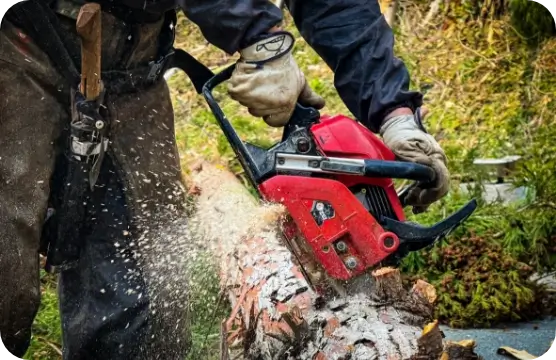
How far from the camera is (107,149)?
3.06 m

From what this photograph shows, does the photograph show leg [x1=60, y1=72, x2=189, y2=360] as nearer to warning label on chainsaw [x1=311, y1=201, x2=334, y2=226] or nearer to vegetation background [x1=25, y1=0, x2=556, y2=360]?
vegetation background [x1=25, y1=0, x2=556, y2=360]

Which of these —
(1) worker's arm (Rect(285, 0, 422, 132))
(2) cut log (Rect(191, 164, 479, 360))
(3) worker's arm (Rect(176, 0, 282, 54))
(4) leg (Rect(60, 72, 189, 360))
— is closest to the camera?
(2) cut log (Rect(191, 164, 479, 360))

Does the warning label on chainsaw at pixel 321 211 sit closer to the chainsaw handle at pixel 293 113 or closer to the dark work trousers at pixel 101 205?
the chainsaw handle at pixel 293 113

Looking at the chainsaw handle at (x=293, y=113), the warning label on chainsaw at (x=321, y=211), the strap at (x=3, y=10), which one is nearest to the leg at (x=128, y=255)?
the chainsaw handle at (x=293, y=113)

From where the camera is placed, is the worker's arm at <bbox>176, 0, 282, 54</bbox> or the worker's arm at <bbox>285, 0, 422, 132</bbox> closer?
the worker's arm at <bbox>176, 0, 282, 54</bbox>

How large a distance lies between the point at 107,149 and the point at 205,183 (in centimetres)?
115

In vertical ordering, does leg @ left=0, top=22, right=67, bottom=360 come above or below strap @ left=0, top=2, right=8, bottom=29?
below

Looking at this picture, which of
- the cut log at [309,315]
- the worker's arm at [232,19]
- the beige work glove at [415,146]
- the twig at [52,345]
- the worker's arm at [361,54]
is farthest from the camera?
the twig at [52,345]

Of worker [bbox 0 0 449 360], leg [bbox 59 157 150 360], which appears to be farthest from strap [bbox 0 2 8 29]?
leg [bbox 59 157 150 360]

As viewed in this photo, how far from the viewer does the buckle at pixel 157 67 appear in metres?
3.14

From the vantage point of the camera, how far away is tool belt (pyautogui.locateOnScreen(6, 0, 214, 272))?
2.76m

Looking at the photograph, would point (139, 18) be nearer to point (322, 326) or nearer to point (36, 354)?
point (322, 326)

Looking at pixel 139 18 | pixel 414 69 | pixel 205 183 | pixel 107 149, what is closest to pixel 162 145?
pixel 107 149

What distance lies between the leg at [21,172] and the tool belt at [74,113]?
0.23 ft
